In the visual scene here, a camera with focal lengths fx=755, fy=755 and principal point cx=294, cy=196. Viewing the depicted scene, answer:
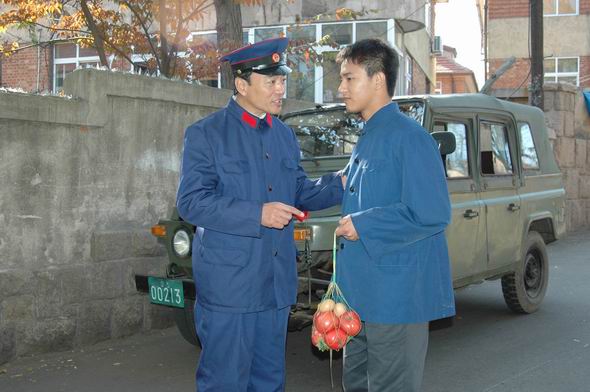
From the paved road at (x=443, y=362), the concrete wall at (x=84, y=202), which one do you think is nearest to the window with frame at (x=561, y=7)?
the paved road at (x=443, y=362)

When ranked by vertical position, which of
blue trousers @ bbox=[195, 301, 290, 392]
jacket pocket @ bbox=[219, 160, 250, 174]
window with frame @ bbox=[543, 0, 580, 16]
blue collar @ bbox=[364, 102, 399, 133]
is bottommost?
blue trousers @ bbox=[195, 301, 290, 392]

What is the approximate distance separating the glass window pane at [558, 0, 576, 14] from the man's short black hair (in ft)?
75.6

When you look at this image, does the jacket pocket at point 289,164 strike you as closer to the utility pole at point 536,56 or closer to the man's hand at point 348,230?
the man's hand at point 348,230

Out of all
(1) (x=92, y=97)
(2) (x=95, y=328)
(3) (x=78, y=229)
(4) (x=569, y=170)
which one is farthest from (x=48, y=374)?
(4) (x=569, y=170)

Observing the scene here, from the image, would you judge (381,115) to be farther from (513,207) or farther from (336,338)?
(513,207)

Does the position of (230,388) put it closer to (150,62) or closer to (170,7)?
(170,7)

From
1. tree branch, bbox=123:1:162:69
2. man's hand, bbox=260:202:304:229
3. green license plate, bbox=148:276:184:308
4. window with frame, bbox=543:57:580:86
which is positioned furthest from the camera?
window with frame, bbox=543:57:580:86

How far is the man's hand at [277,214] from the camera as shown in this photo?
10.3ft

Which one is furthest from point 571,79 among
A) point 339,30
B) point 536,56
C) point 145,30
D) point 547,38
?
point 145,30

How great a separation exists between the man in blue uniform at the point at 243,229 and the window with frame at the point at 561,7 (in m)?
22.8

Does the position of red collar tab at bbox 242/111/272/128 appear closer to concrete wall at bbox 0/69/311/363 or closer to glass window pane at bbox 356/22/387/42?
concrete wall at bbox 0/69/311/363

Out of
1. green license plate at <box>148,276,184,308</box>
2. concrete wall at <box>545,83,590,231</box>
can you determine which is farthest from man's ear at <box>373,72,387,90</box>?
concrete wall at <box>545,83,590,231</box>

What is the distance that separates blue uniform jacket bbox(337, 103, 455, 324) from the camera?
116 inches

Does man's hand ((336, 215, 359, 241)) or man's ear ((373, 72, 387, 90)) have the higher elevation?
man's ear ((373, 72, 387, 90))
